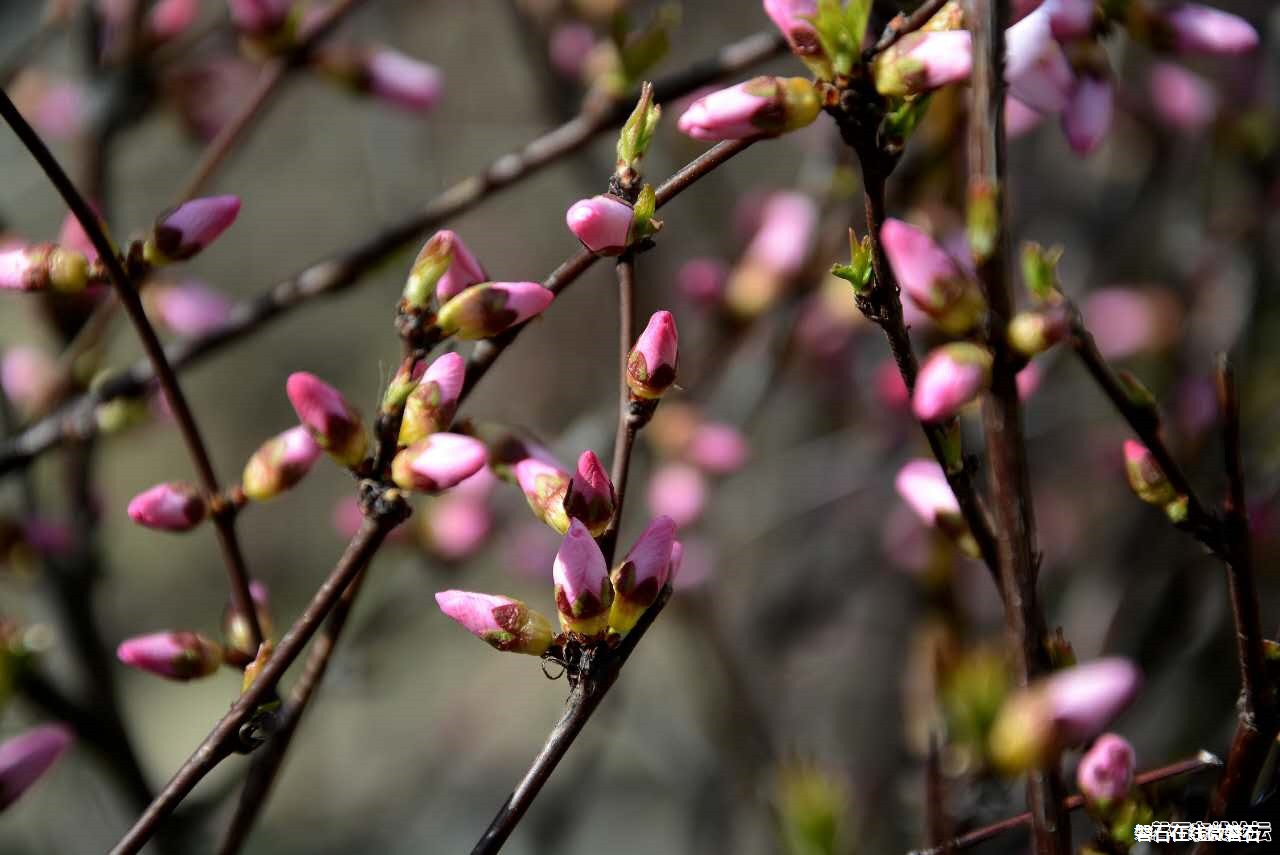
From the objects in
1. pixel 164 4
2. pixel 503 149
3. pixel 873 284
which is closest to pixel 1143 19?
pixel 873 284

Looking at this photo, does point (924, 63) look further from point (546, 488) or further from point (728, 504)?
point (728, 504)

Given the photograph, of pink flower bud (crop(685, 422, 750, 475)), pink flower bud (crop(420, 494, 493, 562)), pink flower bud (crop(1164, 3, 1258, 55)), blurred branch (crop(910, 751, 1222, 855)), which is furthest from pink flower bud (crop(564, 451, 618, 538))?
pink flower bud (crop(685, 422, 750, 475))

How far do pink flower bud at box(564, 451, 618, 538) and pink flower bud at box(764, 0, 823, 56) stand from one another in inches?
12.3

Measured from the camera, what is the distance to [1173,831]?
31.8 inches

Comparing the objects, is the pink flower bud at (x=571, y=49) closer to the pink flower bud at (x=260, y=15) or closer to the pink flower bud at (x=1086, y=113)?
the pink flower bud at (x=260, y=15)

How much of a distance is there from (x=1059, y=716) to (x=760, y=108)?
42 centimetres

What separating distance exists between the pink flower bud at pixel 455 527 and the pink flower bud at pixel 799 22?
1.06 metres

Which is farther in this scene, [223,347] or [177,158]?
[177,158]

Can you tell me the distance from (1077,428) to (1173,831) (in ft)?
6.46

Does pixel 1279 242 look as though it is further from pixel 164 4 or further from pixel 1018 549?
pixel 164 4

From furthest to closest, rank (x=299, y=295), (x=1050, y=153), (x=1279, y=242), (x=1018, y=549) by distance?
(x=1050, y=153)
(x=1279, y=242)
(x=299, y=295)
(x=1018, y=549)

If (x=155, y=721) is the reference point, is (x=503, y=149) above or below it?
above

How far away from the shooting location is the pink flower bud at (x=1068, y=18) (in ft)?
2.68

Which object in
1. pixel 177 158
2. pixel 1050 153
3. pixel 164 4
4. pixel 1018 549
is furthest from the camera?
pixel 177 158
